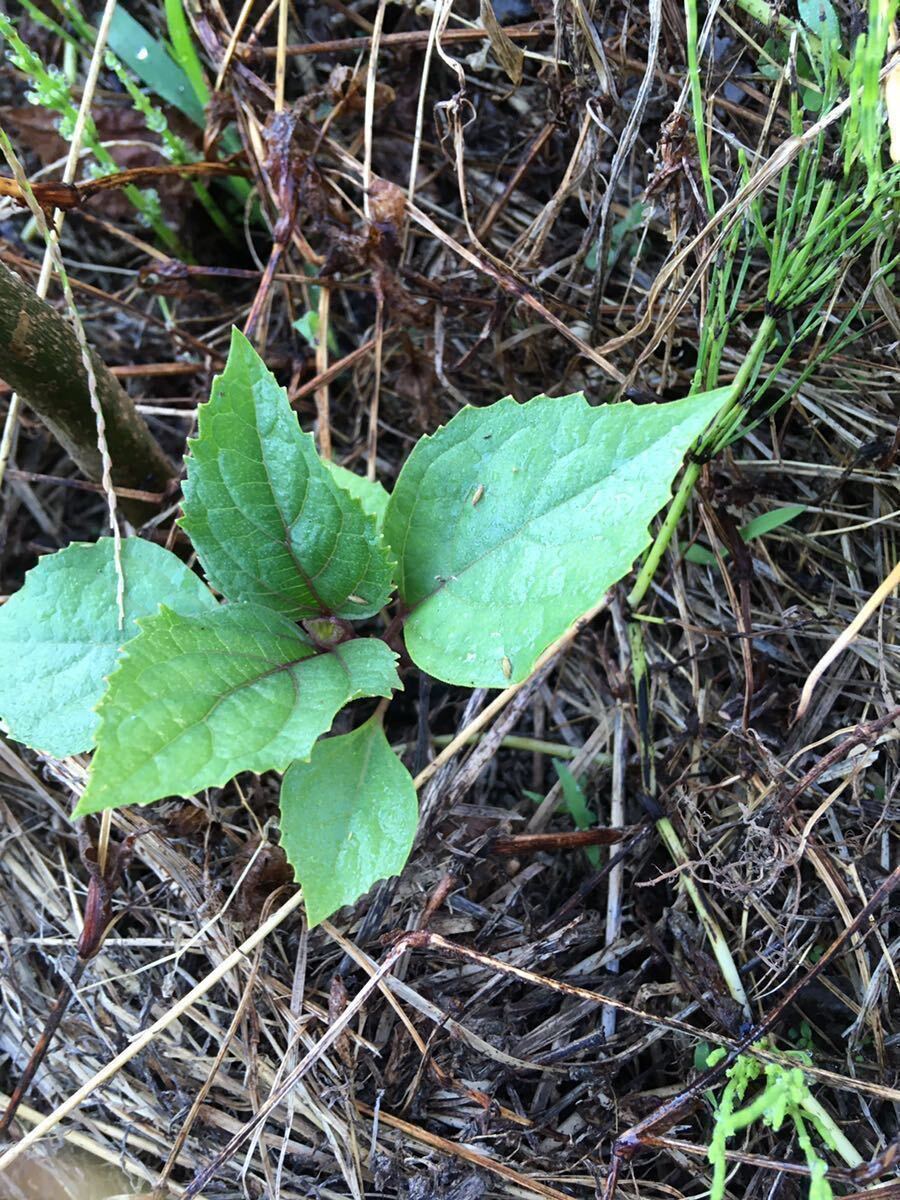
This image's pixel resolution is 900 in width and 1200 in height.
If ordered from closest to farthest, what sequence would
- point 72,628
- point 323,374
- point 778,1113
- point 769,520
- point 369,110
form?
point 778,1113
point 72,628
point 769,520
point 369,110
point 323,374

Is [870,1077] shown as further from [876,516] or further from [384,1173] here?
[876,516]

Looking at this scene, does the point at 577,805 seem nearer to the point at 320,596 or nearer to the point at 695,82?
the point at 320,596

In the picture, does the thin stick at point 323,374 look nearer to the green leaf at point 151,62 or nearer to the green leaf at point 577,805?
the green leaf at point 151,62

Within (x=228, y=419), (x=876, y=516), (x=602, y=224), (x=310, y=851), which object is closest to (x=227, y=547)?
(x=228, y=419)

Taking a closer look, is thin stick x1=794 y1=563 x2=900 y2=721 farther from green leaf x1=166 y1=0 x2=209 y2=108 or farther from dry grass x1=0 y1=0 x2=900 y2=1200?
green leaf x1=166 y1=0 x2=209 y2=108

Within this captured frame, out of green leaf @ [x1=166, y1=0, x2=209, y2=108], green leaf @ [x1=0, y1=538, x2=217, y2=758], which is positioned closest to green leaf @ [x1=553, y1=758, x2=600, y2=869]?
green leaf @ [x1=0, y1=538, x2=217, y2=758]

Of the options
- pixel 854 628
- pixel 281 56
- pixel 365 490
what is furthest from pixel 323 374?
pixel 854 628
